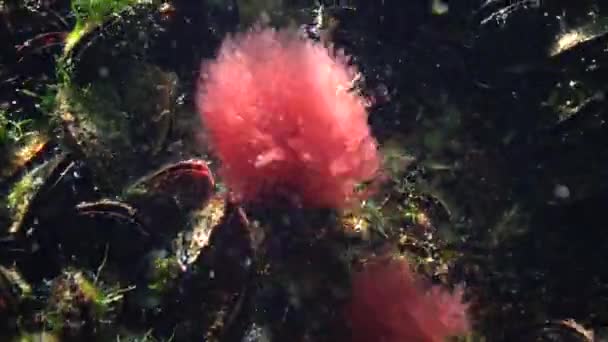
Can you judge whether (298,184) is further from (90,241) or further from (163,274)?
(90,241)

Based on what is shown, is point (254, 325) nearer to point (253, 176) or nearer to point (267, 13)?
point (253, 176)

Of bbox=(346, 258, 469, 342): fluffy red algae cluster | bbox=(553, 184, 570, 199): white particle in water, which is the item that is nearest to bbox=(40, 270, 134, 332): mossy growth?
bbox=(346, 258, 469, 342): fluffy red algae cluster

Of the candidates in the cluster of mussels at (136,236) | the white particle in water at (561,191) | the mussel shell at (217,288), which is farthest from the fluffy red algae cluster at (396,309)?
the white particle in water at (561,191)

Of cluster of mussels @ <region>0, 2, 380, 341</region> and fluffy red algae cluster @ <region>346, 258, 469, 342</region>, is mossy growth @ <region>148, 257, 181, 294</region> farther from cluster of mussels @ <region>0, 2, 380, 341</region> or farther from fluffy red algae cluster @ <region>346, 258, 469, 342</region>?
fluffy red algae cluster @ <region>346, 258, 469, 342</region>

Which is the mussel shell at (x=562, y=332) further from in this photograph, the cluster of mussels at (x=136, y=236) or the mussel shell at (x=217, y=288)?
the mussel shell at (x=217, y=288)

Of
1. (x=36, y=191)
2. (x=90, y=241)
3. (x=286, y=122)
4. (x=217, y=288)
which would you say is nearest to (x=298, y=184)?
(x=286, y=122)

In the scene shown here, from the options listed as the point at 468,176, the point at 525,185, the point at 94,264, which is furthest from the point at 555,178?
the point at 94,264
